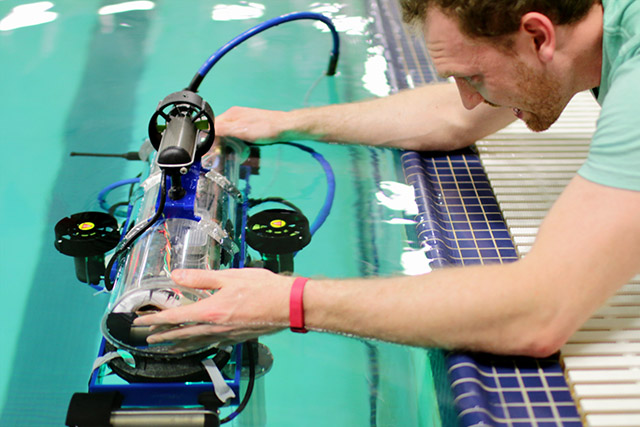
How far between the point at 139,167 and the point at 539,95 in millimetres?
1752

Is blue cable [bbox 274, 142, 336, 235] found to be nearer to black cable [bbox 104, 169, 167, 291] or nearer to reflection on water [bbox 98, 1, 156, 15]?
black cable [bbox 104, 169, 167, 291]

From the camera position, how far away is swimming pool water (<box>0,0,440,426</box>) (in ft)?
6.28

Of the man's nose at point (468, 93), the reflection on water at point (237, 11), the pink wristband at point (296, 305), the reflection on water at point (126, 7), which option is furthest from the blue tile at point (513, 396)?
the reflection on water at point (126, 7)

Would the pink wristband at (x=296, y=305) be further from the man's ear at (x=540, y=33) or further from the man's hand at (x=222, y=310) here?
the man's ear at (x=540, y=33)

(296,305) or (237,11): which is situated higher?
(296,305)

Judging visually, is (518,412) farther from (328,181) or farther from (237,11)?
(237,11)

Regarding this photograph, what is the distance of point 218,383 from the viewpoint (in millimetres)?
1441

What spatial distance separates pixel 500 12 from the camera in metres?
1.49

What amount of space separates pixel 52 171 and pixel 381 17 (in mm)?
2156

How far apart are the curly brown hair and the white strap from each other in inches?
40.4

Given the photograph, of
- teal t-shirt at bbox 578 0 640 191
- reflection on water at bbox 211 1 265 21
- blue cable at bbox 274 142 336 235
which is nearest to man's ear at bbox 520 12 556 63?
teal t-shirt at bbox 578 0 640 191

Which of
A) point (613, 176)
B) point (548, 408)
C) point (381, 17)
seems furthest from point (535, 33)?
point (381, 17)

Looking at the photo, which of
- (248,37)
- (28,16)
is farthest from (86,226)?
(28,16)

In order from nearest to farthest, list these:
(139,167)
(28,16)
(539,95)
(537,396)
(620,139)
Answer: (620,139) → (537,396) → (539,95) → (139,167) → (28,16)
